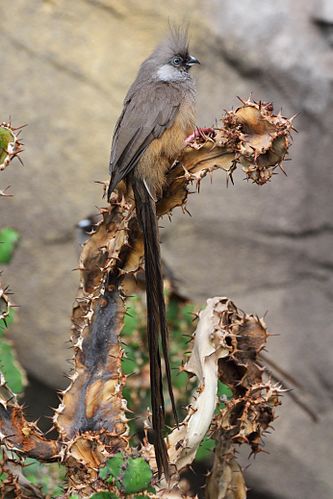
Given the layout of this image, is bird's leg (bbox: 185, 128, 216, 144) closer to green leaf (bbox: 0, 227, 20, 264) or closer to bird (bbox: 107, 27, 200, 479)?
bird (bbox: 107, 27, 200, 479)

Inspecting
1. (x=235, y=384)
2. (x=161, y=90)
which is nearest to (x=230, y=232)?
(x=161, y=90)

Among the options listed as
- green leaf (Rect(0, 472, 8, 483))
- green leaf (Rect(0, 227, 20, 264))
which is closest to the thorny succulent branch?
green leaf (Rect(0, 472, 8, 483))

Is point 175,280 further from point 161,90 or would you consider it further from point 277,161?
point 277,161

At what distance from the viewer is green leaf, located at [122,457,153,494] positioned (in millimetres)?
1909

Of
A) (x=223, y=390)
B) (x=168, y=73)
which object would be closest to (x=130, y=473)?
(x=223, y=390)

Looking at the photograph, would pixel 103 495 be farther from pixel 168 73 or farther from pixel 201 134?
pixel 168 73

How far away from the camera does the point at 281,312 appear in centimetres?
470

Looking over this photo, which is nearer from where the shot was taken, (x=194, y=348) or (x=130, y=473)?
(x=130, y=473)

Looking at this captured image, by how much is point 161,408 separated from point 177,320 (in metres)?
1.72

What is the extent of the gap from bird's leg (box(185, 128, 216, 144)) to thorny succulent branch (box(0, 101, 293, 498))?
0.03 feet

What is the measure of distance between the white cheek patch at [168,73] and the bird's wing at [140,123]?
49mm

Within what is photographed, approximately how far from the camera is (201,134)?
255 centimetres

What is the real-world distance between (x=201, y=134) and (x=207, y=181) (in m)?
2.03

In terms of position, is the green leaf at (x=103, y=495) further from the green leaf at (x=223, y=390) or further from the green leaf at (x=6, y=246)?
the green leaf at (x=6, y=246)
